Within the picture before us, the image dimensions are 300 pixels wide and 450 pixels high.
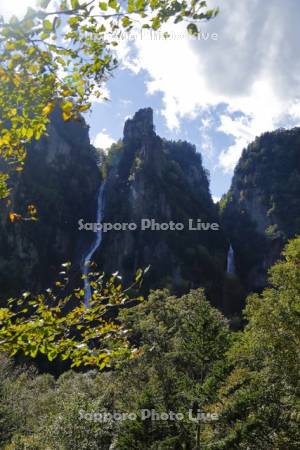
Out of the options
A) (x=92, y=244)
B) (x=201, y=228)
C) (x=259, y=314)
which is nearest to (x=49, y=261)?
(x=92, y=244)

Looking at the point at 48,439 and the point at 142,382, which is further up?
the point at 142,382

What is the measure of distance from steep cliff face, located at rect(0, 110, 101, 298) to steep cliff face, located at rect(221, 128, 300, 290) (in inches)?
1741

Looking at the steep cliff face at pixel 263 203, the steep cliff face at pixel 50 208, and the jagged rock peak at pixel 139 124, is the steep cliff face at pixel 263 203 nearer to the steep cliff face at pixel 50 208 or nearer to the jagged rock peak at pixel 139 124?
the jagged rock peak at pixel 139 124

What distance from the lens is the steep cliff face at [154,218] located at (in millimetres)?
91438

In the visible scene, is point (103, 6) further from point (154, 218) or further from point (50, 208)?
point (50, 208)

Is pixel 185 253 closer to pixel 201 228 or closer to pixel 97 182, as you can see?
pixel 201 228

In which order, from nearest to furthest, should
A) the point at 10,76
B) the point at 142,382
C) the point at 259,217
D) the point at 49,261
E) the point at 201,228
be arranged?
the point at 10,76 < the point at 142,382 < the point at 49,261 < the point at 201,228 < the point at 259,217

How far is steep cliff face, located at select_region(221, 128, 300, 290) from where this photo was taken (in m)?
109

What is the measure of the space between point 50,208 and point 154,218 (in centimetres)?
2592

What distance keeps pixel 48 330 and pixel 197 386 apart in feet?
65.7

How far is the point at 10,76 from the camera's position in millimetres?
4297

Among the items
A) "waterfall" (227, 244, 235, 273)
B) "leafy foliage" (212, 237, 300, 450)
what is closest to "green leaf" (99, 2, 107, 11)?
"leafy foliage" (212, 237, 300, 450)

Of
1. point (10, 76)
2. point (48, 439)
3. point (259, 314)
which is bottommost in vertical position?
point (48, 439)

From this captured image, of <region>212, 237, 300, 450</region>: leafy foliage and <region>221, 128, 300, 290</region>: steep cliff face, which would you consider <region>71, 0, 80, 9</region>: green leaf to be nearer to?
<region>212, 237, 300, 450</region>: leafy foliage
